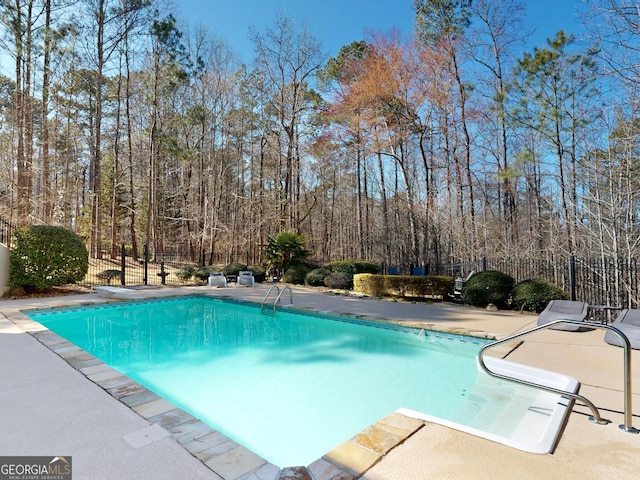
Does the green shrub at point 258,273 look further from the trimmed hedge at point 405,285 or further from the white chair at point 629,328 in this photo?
the white chair at point 629,328

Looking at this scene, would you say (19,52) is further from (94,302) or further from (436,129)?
(436,129)

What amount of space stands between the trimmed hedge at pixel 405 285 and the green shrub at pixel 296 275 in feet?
8.78

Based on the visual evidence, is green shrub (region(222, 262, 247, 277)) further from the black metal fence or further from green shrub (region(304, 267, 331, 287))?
green shrub (region(304, 267, 331, 287))

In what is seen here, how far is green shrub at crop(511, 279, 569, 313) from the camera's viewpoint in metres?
6.97

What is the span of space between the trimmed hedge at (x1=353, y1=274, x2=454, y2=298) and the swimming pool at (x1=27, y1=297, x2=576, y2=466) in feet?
10.6

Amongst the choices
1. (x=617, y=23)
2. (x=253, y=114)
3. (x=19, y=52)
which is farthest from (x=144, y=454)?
(x=253, y=114)

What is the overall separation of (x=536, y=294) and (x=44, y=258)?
472 inches

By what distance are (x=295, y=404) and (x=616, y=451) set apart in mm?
2694

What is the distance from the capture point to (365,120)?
44.0ft

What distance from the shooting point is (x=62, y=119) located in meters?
17.6

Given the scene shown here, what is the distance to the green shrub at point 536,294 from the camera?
6.97 meters

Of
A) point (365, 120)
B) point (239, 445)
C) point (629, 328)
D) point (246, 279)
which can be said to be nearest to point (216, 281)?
point (246, 279)

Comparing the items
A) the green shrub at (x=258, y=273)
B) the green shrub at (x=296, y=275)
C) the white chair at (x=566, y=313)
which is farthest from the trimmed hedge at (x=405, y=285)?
the green shrub at (x=258, y=273)

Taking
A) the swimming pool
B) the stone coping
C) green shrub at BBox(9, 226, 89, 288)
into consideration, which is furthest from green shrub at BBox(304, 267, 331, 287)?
the stone coping
